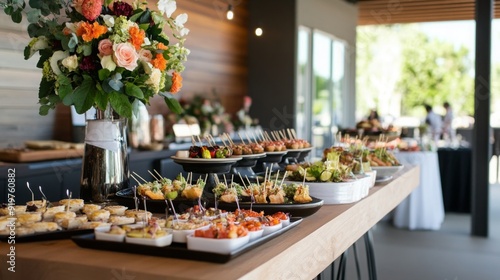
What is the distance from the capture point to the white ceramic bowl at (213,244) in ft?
4.70

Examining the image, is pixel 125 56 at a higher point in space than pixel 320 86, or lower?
lower

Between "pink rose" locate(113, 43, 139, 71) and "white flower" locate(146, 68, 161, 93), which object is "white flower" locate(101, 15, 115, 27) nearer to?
"pink rose" locate(113, 43, 139, 71)

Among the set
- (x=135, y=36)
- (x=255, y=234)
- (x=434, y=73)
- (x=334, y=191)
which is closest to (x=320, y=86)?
(x=334, y=191)

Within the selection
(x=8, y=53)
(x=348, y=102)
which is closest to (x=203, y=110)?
(x=8, y=53)

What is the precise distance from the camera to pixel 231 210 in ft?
6.68

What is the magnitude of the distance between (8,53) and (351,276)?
116 inches

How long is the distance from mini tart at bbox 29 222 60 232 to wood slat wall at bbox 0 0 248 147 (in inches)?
114

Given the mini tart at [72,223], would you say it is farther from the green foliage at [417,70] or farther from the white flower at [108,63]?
the green foliage at [417,70]

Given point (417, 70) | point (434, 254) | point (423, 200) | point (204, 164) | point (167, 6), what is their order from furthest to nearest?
point (417, 70) → point (423, 200) → point (434, 254) → point (204, 164) → point (167, 6)

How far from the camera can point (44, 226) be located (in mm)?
1670

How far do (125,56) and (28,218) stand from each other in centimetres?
60

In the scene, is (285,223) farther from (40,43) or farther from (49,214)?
(40,43)

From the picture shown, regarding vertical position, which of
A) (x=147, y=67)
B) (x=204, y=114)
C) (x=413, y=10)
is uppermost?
(x=413, y=10)

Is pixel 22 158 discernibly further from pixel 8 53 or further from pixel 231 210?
pixel 231 210
